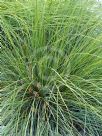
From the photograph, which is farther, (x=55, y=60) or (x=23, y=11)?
(x=23, y=11)

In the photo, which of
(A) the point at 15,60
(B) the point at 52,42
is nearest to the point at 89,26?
(B) the point at 52,42

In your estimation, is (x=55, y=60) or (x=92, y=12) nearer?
(x=55, y=60)

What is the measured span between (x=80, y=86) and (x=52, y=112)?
13 centimetres

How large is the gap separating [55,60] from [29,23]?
0.18 meters

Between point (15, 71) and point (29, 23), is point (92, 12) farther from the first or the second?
point (15, 71)

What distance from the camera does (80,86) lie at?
114cm

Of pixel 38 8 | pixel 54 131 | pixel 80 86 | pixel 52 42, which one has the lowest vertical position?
pixel 54 131

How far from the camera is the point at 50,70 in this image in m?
1.16

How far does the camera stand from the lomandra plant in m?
1.12

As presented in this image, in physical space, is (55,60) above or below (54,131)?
above

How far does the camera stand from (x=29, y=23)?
1.23 m

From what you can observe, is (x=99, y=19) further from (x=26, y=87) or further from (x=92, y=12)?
(x=26, y=87)

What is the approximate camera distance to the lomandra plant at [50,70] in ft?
3.67

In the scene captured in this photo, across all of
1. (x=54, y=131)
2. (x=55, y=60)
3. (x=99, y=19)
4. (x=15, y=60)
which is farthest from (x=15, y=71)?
(x=99, y=19)
